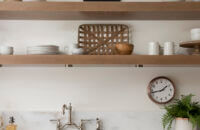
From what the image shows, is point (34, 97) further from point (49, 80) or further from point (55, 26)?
point (55, 26)

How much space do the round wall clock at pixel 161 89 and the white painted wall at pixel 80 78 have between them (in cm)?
5

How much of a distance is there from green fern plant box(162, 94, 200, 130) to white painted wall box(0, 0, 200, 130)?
19 centimetres

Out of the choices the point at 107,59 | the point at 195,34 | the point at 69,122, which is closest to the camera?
the point at 107,59

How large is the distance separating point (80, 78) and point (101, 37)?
363mm

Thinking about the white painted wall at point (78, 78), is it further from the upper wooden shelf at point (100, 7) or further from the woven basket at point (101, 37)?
the upper wooden shelf at point (100, 7)

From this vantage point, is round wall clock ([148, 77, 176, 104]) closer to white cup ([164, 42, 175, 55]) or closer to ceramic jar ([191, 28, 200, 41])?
white cup ([164, 42, 175, 55])

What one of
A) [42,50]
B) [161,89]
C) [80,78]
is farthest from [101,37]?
[161,89]

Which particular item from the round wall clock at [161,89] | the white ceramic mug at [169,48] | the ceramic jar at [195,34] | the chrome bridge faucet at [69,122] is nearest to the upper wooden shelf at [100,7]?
the ceramic jar at [195,34]

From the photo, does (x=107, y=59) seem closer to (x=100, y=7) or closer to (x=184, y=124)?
(x=100, y=7)

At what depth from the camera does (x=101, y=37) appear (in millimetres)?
2529

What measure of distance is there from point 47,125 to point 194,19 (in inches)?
56.0

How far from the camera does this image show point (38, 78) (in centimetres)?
253

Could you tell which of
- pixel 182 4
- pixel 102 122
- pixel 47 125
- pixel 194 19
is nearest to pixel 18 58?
pixel 47 125

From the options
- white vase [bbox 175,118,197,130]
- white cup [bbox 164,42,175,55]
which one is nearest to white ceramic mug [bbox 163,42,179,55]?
white cup [bbox 164,42,175,55]
